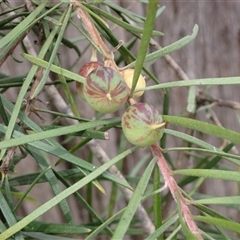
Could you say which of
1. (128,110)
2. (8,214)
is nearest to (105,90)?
(128,110)

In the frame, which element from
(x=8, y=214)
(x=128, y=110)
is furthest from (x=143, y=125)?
(x=8, y=214)

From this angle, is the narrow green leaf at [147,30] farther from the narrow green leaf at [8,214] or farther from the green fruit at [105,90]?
the narrow green leaf at [8,214]

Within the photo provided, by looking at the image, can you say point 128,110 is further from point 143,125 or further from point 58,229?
point 58,229

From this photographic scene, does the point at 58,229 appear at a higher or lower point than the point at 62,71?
lower

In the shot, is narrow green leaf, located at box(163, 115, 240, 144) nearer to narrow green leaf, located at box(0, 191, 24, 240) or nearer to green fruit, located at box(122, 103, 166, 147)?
green fruit, located at box(122, 103, 166, 147)

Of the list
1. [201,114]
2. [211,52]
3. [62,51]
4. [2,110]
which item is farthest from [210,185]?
[2,110]

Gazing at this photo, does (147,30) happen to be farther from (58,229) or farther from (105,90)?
(58,229)

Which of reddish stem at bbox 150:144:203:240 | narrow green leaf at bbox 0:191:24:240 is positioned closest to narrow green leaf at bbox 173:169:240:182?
reddish stem at bbox 150:144:203:240
